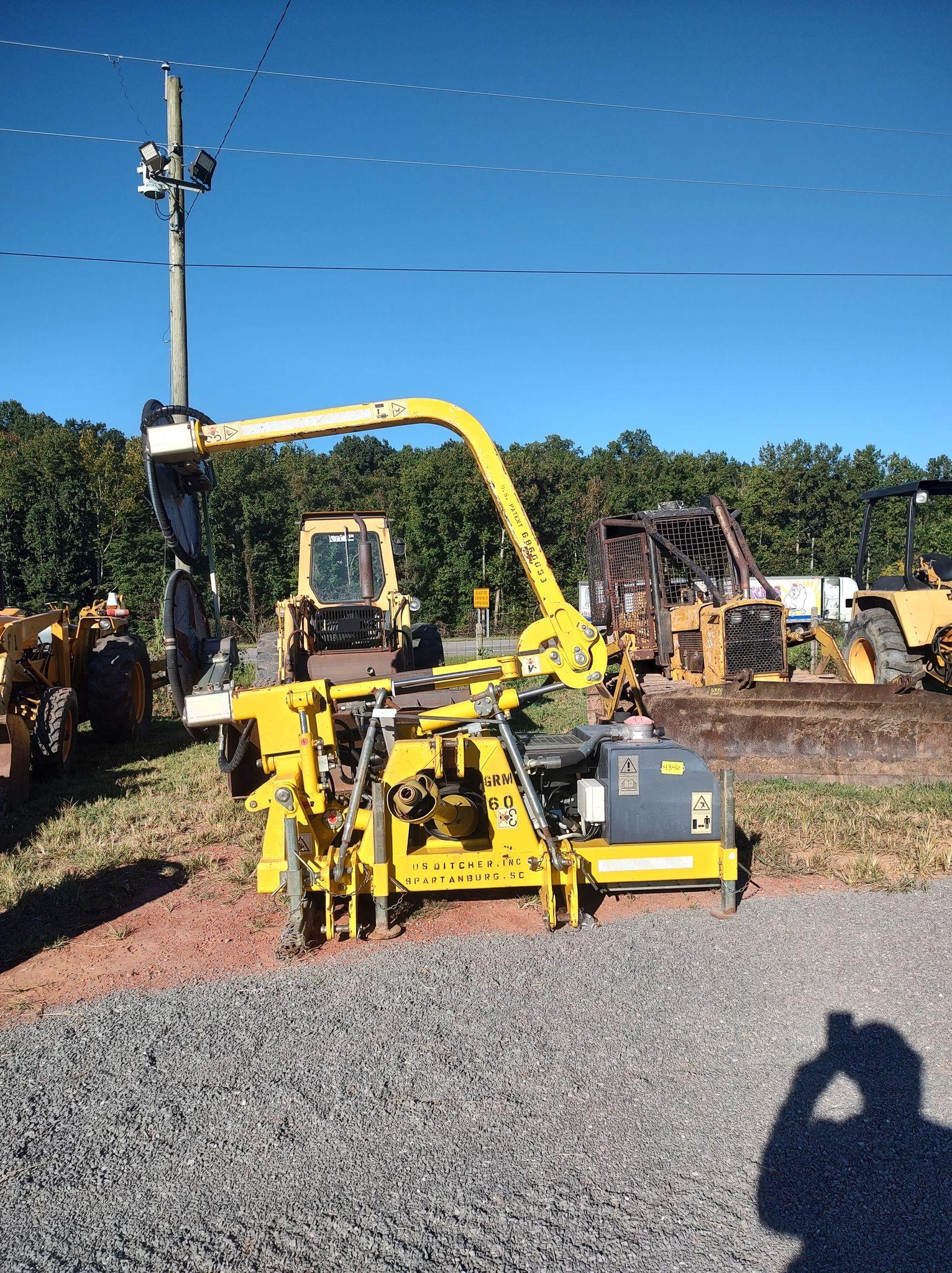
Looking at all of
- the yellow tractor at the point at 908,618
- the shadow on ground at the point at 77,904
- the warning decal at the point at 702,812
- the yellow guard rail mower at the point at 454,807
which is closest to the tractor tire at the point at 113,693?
the shadow on ground at the point at 77,904

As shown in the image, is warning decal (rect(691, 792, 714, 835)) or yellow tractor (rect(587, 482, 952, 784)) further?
yellow tractor (rect(587, 482, 952, 784))

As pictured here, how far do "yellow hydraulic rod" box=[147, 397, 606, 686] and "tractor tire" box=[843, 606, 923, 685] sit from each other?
4.77m

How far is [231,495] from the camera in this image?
3600 centimetres

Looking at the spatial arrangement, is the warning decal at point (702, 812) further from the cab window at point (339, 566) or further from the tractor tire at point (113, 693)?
the tractor tire at point (113, 693)

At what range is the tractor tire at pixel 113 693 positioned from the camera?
1053 centimetres

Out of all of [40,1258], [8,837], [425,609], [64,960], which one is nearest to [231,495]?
[425,609]

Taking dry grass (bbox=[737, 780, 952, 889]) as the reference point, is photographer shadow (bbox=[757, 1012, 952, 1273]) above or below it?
below

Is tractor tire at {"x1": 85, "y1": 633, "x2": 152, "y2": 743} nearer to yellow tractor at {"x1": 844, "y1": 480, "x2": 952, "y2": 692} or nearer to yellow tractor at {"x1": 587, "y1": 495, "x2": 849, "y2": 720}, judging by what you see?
yellow tractor at {"x1": 587, "y1": 495, "x2": 849, "y2": 720}

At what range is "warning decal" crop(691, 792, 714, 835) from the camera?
4867mm

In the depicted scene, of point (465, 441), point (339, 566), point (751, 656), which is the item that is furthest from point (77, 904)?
point (751, 656)

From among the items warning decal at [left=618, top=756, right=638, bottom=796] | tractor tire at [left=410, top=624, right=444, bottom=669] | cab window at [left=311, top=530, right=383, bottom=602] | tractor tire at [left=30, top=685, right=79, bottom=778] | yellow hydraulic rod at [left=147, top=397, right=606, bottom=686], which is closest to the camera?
warning decal at [left=618, top=756, right=638, bottom=796]

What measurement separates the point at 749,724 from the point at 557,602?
110 inches

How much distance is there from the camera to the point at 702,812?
16.0 ft

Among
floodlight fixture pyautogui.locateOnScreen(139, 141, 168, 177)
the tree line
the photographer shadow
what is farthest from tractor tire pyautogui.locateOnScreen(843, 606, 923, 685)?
the tree line
